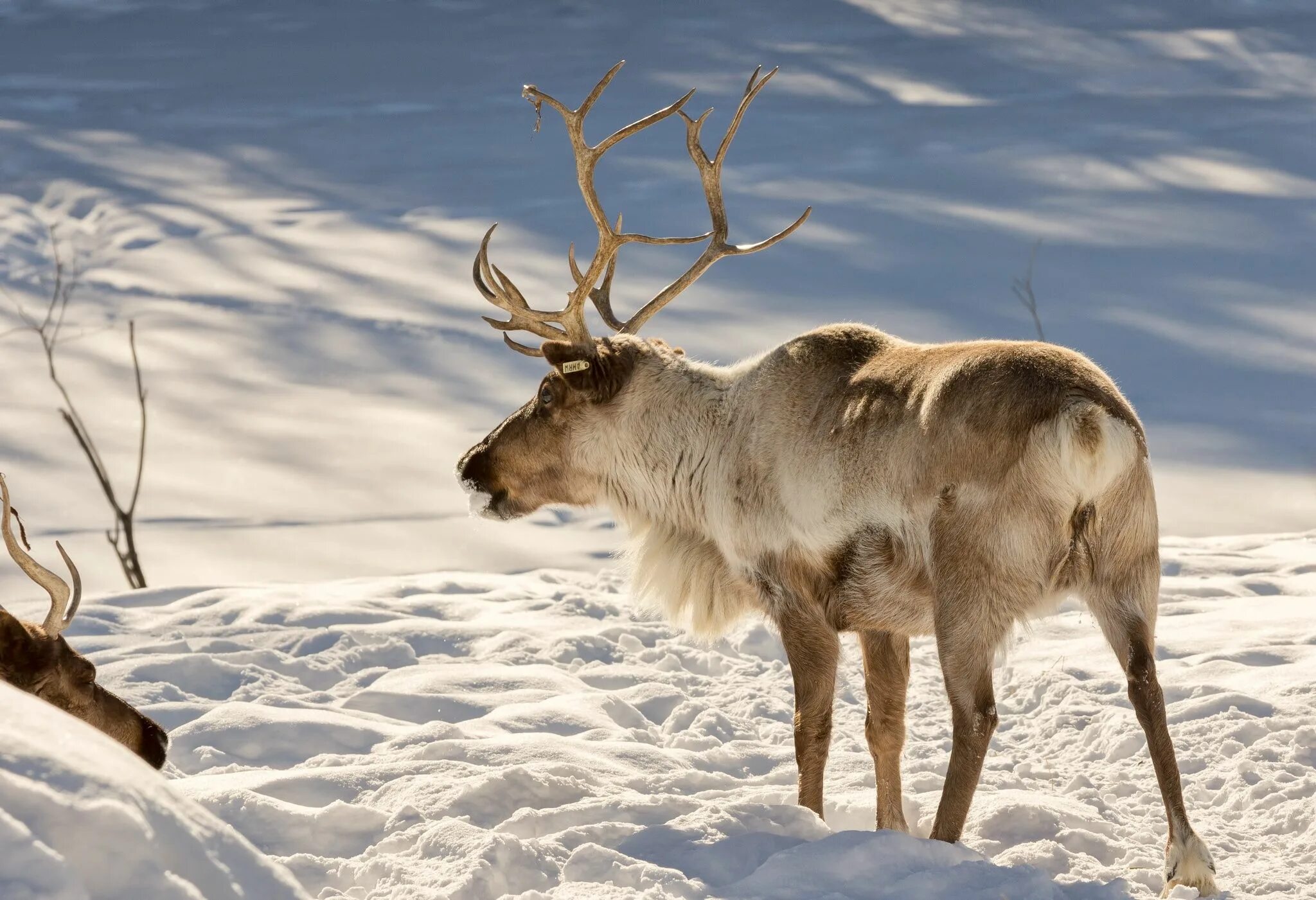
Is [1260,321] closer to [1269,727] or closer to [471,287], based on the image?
[471,287]

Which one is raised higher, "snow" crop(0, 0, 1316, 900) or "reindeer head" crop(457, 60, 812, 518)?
"reindeer head" crop(457, 60, 812, 518)

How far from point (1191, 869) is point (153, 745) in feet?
9.20

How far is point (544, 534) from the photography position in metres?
10.9

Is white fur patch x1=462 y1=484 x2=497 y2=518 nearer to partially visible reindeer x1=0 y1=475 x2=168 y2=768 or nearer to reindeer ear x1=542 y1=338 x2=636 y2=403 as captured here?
reindeer ear x1=542 y1=338 x2=636 y2=403

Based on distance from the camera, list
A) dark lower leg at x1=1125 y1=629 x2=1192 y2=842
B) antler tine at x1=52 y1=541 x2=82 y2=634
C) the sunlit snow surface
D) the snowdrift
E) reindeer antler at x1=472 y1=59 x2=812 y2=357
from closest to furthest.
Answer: the snowdrift < the sunlit snow surface < dark lower leg at x1=1125 y1=629 x2=1192 y2=842 < antler tine at x1=52 y1=541 x2=82 y2=634 < reindeer antler at x1=472 y1=59 x2=812 y2=357

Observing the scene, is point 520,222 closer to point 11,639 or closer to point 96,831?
point 11,639

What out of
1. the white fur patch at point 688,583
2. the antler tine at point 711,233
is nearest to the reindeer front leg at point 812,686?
the white fur patch at point 688,583

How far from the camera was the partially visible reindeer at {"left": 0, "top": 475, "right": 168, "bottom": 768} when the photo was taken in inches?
154

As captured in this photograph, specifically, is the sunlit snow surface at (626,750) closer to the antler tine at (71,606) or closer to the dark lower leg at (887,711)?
the dark lower leg at (887,711)

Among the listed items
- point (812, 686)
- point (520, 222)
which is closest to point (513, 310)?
point (812, 686)

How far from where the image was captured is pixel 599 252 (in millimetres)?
5430

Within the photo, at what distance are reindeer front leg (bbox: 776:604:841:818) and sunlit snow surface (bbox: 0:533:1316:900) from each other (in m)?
0.17

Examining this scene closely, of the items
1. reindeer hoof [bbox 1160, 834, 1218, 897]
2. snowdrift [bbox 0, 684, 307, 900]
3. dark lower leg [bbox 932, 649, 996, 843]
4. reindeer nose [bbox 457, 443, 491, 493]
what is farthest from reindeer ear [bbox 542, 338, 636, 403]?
snowdrift [bbox 0, 684, 307, 900]

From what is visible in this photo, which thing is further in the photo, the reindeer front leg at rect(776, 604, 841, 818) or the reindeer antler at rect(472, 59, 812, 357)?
the reindeer antler at rect(472, 59, 812, 357)
